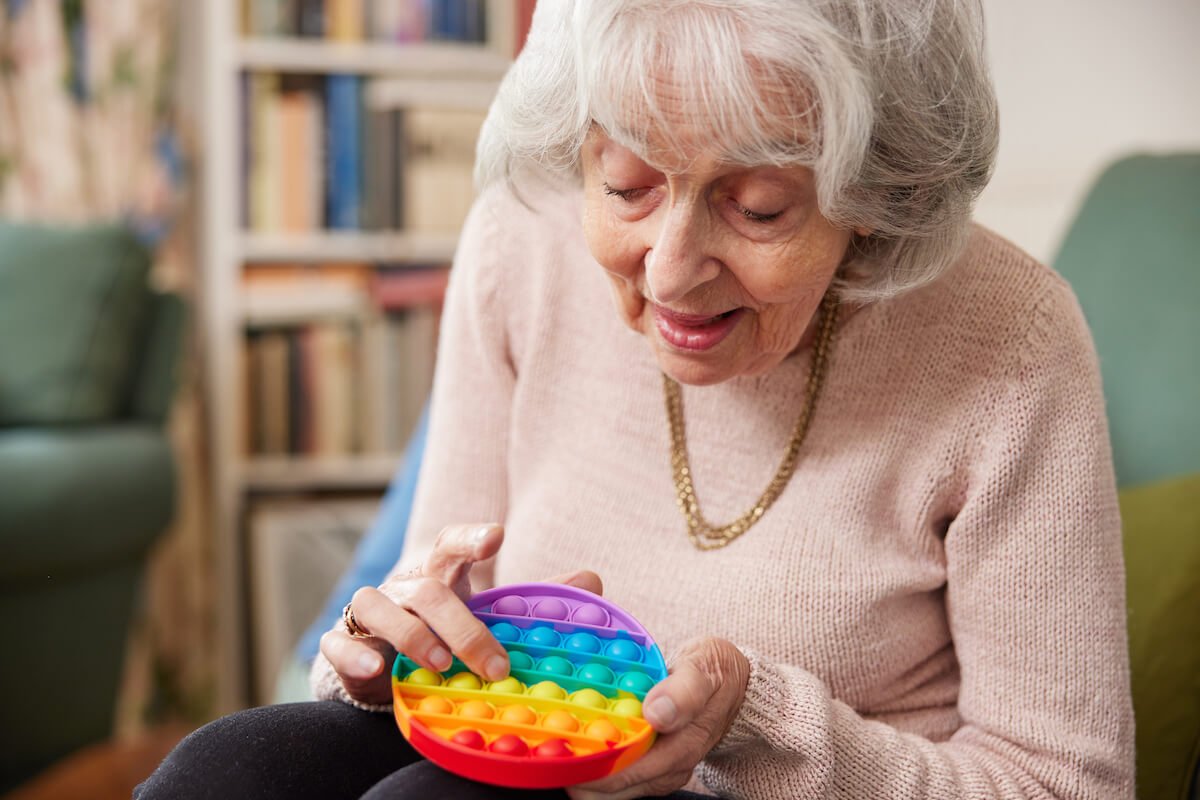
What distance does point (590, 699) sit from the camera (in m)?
0.71

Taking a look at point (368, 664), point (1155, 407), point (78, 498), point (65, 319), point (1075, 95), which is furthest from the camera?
point (65, 319)

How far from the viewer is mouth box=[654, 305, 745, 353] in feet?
2.85

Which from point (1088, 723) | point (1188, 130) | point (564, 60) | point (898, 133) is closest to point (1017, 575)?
point (1088, 723)

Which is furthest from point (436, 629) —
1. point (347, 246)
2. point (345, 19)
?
point (345, 19)

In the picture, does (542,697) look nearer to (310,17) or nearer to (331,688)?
(331,688)

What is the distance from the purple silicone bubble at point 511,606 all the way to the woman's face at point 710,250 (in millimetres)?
216

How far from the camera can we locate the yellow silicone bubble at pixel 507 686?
73 cm

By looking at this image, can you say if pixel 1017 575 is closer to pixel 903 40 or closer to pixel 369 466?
pixel 903 40

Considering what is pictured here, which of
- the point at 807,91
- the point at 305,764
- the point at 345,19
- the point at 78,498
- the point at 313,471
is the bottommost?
the point at 313,471

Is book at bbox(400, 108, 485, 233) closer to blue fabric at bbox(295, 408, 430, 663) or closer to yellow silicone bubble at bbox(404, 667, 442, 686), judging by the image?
blue fabric at bbox(295, 408, 430, 663)

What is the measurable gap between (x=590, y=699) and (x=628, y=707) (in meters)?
0.03

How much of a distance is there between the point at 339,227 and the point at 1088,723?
6.22 ft

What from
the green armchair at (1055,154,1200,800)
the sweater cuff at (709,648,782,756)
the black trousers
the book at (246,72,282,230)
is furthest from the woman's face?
the book at (246,72,282,230)

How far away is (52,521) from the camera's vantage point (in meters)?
1.87
